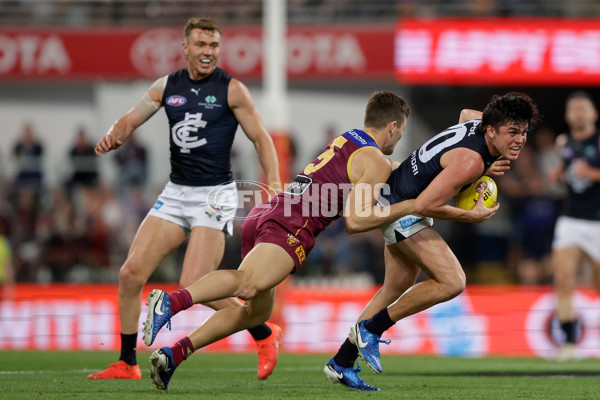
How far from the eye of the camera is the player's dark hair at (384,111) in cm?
698

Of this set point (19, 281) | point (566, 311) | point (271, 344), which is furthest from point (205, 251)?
point (19, 281)

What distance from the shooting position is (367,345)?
692cm

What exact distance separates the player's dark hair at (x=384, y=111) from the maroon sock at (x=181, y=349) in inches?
81.2

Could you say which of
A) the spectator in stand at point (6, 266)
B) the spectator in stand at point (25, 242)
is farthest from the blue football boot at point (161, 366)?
the spectator in stand at point (25, 242)

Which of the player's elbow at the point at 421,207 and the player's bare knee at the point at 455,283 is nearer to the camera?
the player's elbow at the point at 421,207

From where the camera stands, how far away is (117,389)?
6816 mm

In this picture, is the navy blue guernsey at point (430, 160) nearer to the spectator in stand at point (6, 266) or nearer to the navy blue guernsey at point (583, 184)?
the navy blue guernsey at point (583, 184)

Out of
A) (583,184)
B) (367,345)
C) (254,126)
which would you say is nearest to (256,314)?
(367,345)

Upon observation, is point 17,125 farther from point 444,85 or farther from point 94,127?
point 444,85

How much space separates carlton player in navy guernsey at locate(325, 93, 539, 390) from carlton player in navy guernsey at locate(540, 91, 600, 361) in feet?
14.1

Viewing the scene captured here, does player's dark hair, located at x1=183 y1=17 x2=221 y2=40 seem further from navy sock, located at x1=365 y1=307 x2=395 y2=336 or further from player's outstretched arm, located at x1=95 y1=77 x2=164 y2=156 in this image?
navy sock, located at x1=365 y1=307 x2=395 y2=336

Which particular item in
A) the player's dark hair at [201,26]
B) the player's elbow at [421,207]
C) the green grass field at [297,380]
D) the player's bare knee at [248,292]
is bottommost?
the green grass field at [297,380]

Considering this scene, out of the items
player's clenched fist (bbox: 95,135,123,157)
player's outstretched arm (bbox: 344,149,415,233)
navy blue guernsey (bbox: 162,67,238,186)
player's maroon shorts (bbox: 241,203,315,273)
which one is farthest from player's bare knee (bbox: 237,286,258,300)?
player's clenched fist (bbox: 95,135,123,157)

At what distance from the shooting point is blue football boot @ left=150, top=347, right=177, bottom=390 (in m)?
6.38
